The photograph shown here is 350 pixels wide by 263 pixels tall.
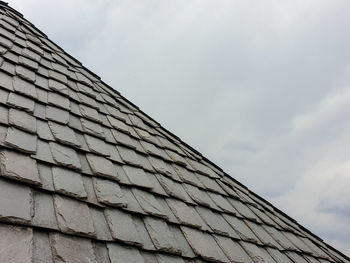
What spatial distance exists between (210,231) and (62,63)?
2.55m

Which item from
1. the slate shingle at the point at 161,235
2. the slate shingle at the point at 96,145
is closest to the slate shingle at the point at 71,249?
the slate shingle at the point at 161,235

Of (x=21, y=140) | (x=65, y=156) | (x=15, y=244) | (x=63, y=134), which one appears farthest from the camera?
(x=63, y=134)

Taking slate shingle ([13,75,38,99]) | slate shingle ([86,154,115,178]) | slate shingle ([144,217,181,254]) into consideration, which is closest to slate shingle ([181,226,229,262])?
slate shingle ([144,217,181,254])

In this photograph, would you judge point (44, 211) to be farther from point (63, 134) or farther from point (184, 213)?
point (184, 213)

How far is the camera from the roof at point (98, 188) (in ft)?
4.43

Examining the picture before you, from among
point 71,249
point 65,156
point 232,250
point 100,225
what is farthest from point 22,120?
point 232,250

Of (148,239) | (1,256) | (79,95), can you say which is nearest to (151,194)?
(148,239)

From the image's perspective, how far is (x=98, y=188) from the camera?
1.78m

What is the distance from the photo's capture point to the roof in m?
1.35

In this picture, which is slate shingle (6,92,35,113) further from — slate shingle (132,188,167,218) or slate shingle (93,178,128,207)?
slate shingle (132,188,167,218)

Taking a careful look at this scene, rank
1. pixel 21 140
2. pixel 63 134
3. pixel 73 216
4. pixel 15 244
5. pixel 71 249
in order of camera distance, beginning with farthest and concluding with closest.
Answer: pixel 63 134
pixel 21 140
pixel 73 216
pixel 71 249
pixel 15 244

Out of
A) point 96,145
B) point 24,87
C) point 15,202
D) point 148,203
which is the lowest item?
point 15,202

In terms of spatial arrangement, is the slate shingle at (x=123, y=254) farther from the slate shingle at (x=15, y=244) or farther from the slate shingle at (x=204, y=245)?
the slate shingle at (x=204, y=245)

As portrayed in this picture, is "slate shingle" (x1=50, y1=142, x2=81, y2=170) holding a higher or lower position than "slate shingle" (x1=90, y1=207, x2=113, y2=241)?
higher
